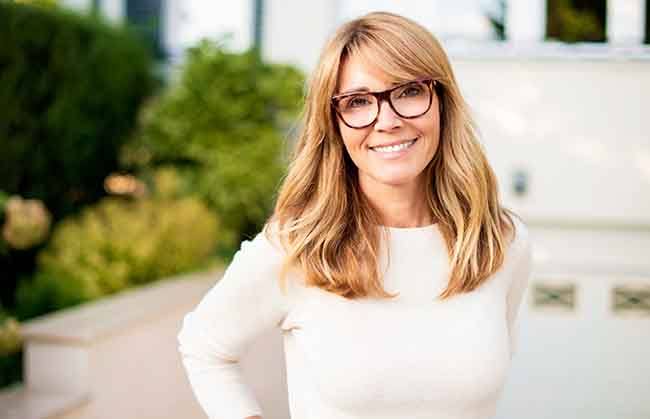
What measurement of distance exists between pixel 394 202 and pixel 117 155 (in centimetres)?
452

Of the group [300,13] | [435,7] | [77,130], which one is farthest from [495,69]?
[77,130]

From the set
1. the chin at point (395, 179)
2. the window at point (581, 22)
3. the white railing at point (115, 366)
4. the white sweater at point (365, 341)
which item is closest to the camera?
the white sweater at point (365, 341)

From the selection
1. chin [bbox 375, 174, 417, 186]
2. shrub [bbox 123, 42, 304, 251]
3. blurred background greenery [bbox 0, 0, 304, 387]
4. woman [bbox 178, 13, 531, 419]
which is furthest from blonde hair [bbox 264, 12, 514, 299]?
shrub [bbox 123, 42, 304, 251]

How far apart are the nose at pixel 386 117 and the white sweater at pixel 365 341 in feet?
0.92

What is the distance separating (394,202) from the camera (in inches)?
73.4

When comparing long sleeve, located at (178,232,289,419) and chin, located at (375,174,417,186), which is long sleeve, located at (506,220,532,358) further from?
long sleeve, located at (178,232,289,419)

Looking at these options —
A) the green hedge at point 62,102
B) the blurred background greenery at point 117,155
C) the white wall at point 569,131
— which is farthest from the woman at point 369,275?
the green hedge at point 62,102

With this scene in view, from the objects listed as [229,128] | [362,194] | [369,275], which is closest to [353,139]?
[362,194]

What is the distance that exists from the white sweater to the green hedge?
363 cm

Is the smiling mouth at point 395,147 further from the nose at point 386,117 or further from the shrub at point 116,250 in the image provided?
the shrub at point 116,250

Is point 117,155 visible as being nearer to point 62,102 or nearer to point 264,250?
point 62,102

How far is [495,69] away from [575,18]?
67cm

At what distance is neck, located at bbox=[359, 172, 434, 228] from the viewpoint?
1.86m

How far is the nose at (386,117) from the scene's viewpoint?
1697 millimetres
